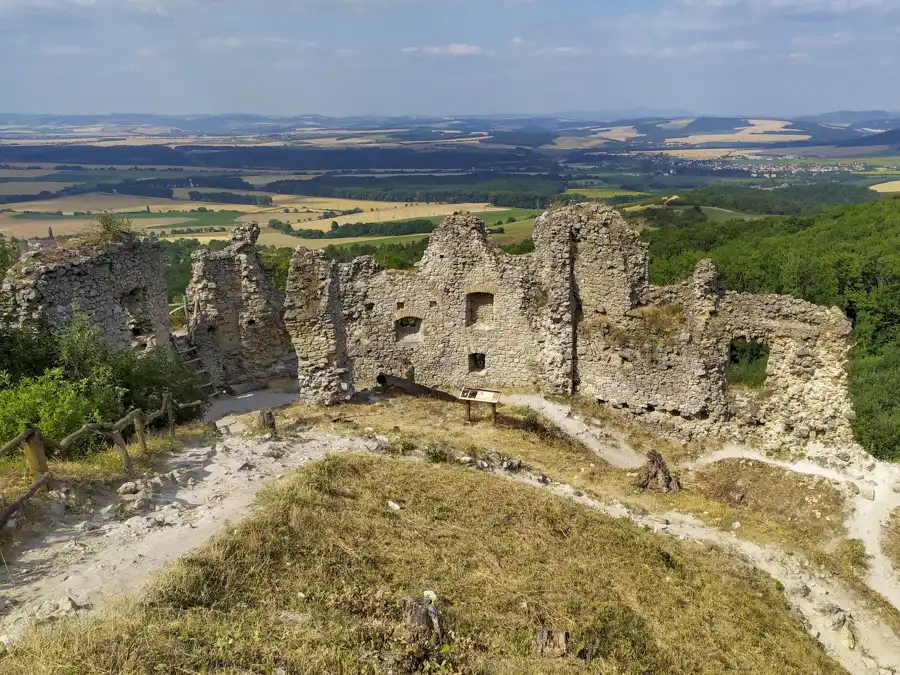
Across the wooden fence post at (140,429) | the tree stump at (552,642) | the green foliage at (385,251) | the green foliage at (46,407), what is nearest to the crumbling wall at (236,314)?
the green foliage at (46,407)

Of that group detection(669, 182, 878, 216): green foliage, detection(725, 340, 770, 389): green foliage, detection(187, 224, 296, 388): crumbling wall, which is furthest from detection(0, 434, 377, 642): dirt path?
detection(669, 182, 878, 216): green foliage

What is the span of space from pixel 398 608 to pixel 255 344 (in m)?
14.0

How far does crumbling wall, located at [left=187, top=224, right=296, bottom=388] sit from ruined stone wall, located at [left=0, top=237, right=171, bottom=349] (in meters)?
1.10

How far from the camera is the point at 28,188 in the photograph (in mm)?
107125

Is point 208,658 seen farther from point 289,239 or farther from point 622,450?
point 289,239

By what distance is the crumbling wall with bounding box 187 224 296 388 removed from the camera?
1923 cm

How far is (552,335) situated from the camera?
730 inches

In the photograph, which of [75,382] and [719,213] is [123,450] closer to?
[75,382]

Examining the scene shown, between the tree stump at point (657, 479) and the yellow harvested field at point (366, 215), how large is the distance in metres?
56.7

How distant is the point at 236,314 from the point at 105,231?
15.1 ft

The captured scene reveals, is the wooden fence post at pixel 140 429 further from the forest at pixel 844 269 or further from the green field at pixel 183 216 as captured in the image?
the green field at pixel 183 216

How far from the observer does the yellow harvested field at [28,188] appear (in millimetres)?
101000

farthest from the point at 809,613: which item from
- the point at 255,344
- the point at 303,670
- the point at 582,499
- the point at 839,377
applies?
the point at 255,344

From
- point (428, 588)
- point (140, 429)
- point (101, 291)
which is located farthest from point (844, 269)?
point (140, 429)
